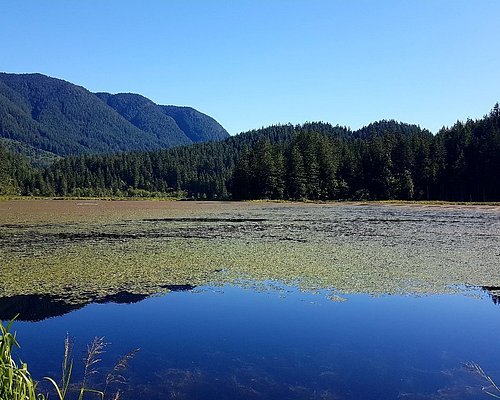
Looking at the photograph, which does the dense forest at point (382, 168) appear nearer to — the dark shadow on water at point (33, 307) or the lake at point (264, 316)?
the lake at point (264, 316)

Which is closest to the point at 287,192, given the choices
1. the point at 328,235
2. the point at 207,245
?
the point at 328,235

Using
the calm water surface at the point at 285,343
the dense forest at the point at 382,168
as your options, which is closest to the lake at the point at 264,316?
the calm water surface at the point at 285,343

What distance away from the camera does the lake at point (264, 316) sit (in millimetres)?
7332

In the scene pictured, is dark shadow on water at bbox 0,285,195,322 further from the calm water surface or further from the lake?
the calm water surface

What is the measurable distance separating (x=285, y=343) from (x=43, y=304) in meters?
6.46

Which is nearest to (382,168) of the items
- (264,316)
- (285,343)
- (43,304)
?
(264,316)

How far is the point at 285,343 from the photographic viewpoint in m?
9.12

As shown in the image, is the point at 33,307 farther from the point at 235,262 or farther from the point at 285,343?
the point at 235,262

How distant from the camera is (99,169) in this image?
510 feet

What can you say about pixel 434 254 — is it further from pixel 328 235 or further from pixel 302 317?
pixel 302 317

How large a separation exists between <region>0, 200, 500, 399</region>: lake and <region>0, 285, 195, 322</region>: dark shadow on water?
46 mm

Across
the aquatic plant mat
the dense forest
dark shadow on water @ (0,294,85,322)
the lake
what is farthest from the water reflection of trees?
the dense forest

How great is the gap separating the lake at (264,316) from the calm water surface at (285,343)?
4cm

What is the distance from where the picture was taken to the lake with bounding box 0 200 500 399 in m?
7.33
